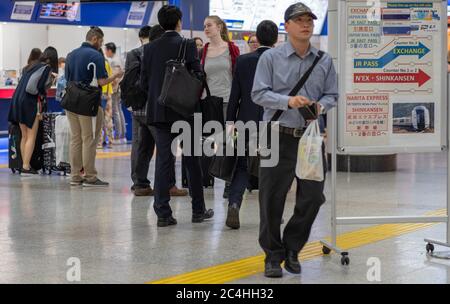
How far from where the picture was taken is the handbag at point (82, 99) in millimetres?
11070

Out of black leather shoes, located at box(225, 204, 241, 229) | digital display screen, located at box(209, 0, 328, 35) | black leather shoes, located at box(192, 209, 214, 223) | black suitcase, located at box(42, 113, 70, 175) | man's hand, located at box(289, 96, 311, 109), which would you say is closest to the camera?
man's hand, located at box(289, 96, 311, 109)

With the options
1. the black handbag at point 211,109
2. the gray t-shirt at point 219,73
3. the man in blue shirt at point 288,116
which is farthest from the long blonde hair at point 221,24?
the man in blue shirt at point 288,116

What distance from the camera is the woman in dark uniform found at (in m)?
12.5

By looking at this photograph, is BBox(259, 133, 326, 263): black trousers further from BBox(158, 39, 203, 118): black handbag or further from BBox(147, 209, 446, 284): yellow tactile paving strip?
BBox(158, 39, 203, 118): black handbag

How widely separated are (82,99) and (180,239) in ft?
12.9

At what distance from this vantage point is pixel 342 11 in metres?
6.73

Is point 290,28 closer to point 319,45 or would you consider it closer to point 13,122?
point 13,122

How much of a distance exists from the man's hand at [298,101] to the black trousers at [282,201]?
0.34 meters

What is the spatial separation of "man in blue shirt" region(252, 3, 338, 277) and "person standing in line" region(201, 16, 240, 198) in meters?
3.04

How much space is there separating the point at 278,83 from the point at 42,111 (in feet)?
24.0

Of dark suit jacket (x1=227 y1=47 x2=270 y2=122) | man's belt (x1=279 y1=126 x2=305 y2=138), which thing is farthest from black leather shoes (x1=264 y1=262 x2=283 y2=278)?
dark suit jacket (x1=227 y1=47 x2=270 y2=122)

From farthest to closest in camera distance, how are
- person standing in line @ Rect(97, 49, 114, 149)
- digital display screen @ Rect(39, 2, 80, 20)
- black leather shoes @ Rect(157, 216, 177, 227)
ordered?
person standing in line @ Rect(97, 49, 114, 149) → digital display screen @ Rect(39, 2, 80, 20) → black leather shoes @ Rect(157, 216, 177, 227)

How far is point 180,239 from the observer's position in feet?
25.0
